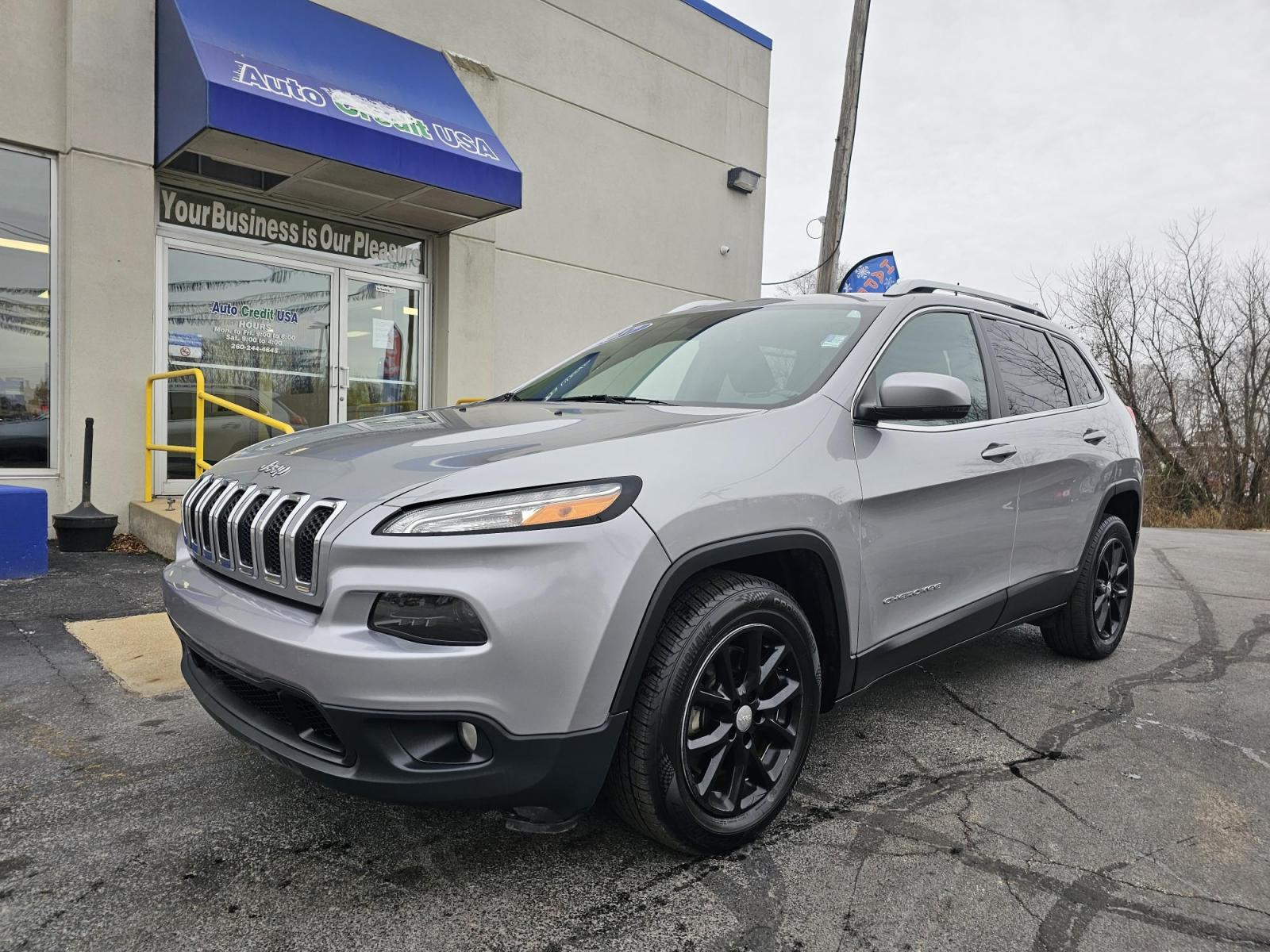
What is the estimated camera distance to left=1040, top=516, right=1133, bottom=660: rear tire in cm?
445

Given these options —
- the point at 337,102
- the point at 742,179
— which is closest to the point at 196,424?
the point at 337,102

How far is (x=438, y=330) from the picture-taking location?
9.99 metres

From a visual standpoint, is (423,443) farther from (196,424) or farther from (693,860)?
(196,424)

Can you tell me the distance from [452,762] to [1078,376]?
396 centimetres

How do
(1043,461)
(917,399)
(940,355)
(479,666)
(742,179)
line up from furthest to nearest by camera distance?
1. (742,179)
2. (1043,461)
3. (940,355)
4. (917,399)
5. (479,666)

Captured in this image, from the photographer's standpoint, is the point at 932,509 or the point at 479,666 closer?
the point at 479,666

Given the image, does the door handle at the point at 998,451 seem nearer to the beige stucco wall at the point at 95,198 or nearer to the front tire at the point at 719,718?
the front tire at the point at 719,718

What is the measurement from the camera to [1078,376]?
4.64 meters

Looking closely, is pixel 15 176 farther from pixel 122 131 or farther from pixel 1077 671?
pixel 1077 671

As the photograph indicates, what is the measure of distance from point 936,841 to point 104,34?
27.8ft

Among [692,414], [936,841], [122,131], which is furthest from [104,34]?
[936,841]

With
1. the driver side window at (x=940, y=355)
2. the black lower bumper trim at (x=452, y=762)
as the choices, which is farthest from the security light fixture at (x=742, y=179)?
the black lower bumper trim at (x=452, y=762)

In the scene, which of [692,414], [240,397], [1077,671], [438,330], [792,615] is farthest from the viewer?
[438,330]

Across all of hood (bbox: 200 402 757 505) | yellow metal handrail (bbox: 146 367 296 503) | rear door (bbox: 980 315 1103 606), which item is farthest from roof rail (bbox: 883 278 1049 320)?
yellow metal handrail (bbox: 146 367 296 503)
